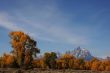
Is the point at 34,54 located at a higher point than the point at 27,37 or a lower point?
lower

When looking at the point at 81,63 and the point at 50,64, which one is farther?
the point at 81,63

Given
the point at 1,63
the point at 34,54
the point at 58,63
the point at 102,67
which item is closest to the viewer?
the point at 34,54

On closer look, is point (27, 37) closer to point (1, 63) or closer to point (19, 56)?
point (19, 56)

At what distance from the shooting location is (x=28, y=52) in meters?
96.5

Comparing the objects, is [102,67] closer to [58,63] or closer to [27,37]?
[58,63]

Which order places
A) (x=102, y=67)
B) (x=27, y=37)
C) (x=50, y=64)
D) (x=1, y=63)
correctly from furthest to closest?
1. (x=102, y=67)
2. (x=50, y=64)
3. (x=1, y=63)
4. (x=27, y=37)

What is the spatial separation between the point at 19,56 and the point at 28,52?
5827 mm

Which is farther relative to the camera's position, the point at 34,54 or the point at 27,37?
the point at 27,37

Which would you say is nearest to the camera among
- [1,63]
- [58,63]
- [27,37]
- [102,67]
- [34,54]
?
[34,54]

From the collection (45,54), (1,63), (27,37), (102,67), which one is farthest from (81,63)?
(27,37)

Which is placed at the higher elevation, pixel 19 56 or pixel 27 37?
pixel 27 37

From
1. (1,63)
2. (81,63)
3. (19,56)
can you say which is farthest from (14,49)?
(81,63)

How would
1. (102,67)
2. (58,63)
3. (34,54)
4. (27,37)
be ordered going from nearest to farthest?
(34,54)
(27,37)
(58,63)
(102,67)

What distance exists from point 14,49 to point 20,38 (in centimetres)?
504
